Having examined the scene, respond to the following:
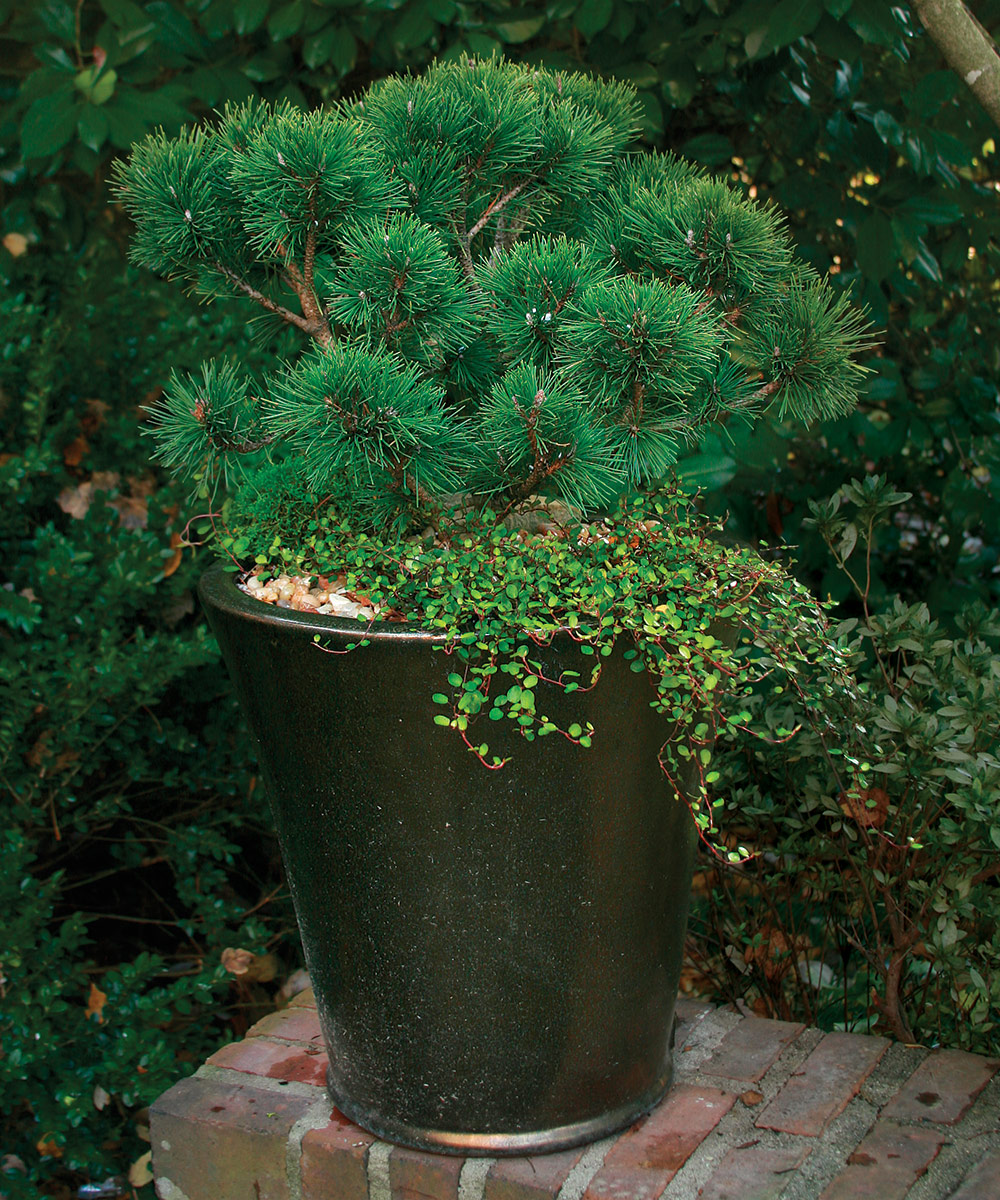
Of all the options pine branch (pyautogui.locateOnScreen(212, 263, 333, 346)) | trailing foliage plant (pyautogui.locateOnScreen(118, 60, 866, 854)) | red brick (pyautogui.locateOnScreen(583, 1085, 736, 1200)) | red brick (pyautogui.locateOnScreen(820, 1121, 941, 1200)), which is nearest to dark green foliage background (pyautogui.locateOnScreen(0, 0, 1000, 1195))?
red brick (pyautogui.locateOnScreen(820, 1121, 941, 1200))

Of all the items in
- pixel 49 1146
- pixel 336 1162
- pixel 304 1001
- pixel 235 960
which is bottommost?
pixel 49 1146

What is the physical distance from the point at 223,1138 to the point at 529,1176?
1.43 feet

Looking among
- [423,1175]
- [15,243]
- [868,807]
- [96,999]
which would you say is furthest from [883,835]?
[15,243]

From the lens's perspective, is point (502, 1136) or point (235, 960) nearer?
point (502, 1136)

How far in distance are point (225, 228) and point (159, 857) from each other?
124 cm

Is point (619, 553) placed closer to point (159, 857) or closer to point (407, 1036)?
point (407, 1036)

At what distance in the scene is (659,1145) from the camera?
1.37 metres

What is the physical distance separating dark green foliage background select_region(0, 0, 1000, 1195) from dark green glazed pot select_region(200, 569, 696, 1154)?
0.42 meters

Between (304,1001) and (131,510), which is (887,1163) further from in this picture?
(131,510)

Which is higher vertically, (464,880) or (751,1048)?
(464,880)

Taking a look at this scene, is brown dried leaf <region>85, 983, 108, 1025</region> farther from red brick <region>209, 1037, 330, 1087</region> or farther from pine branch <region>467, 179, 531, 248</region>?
pine branch <region>467, 179, 531, 248</region>

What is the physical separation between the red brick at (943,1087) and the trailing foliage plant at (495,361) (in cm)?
53

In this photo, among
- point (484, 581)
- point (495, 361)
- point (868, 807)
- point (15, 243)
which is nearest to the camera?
point (484, 581)

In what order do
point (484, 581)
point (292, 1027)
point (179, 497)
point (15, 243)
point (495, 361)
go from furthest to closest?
point (15, 243) < point (179, 497) < point (292, 1027) < point (495, 361) < point (484, 581)
